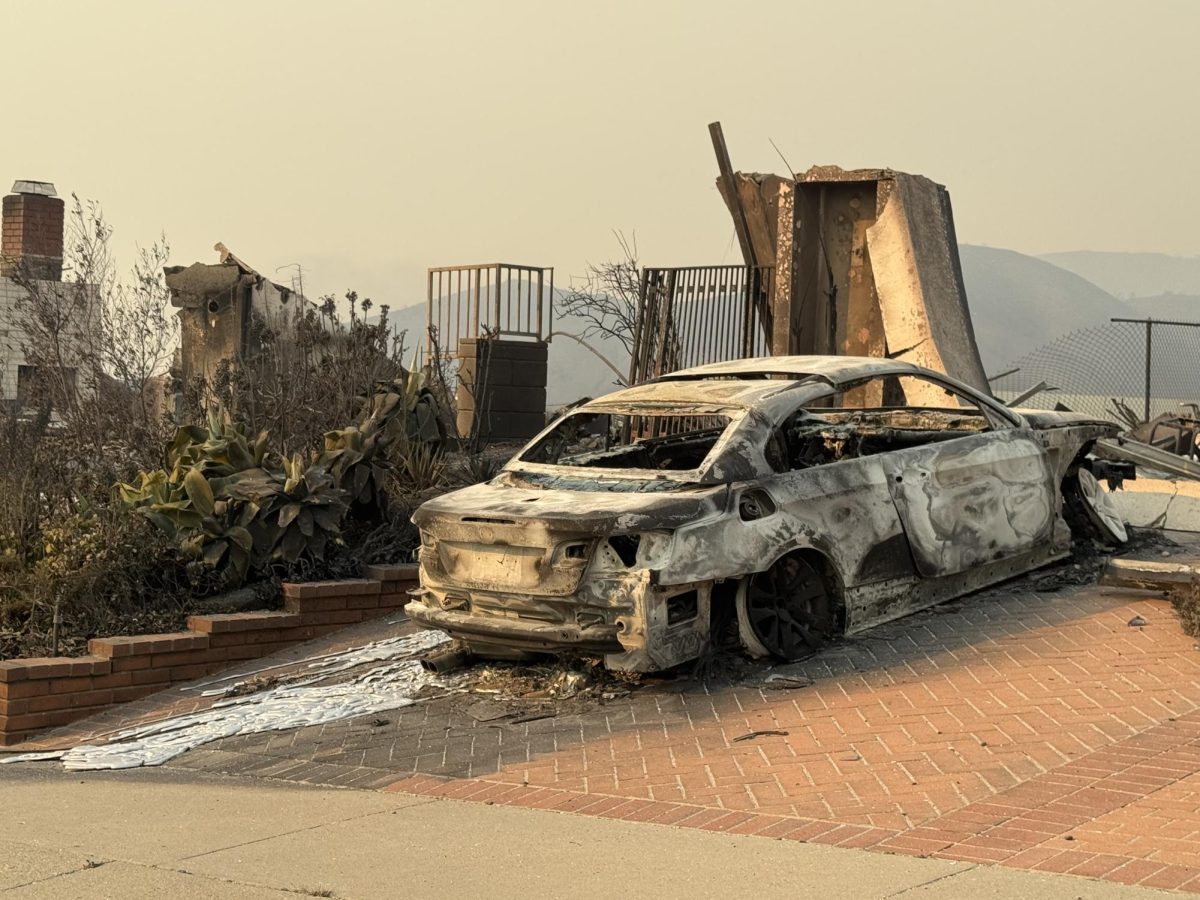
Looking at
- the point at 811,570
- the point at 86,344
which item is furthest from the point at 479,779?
the point at 86,344

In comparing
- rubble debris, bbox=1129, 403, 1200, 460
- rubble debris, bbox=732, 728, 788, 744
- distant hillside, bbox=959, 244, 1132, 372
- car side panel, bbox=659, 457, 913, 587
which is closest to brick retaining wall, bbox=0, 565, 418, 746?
car side panel, bbox=659, 457, 913, 587

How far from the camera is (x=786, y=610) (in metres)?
8.35

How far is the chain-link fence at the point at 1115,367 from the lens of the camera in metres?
25.7

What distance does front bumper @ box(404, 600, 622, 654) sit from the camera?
7.78m

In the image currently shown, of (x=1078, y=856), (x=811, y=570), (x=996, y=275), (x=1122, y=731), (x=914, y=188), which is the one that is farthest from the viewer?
(x=996, y=275)

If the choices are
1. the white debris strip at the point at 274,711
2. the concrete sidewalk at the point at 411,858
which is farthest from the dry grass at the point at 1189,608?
the white debris strip at the point at 274,711

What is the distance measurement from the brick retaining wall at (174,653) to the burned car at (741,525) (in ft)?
6.10

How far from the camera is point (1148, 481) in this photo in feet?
43.9

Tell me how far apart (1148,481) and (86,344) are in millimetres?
9729

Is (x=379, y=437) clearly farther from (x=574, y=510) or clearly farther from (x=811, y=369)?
(x=574, y=510)

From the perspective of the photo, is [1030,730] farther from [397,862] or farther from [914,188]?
[914,188]

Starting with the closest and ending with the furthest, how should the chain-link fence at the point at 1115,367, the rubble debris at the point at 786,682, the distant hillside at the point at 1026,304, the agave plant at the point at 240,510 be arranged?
the rubble debris at the point at 786,682 → the agave plant at the point at 240,510 → the chain-link fence at the point at 1115,367 → the distant hillside at the point at 1026,304

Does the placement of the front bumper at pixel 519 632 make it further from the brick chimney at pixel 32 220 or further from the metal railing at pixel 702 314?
the brick chimney at pixel 32 220

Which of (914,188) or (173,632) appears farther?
(914,188)
